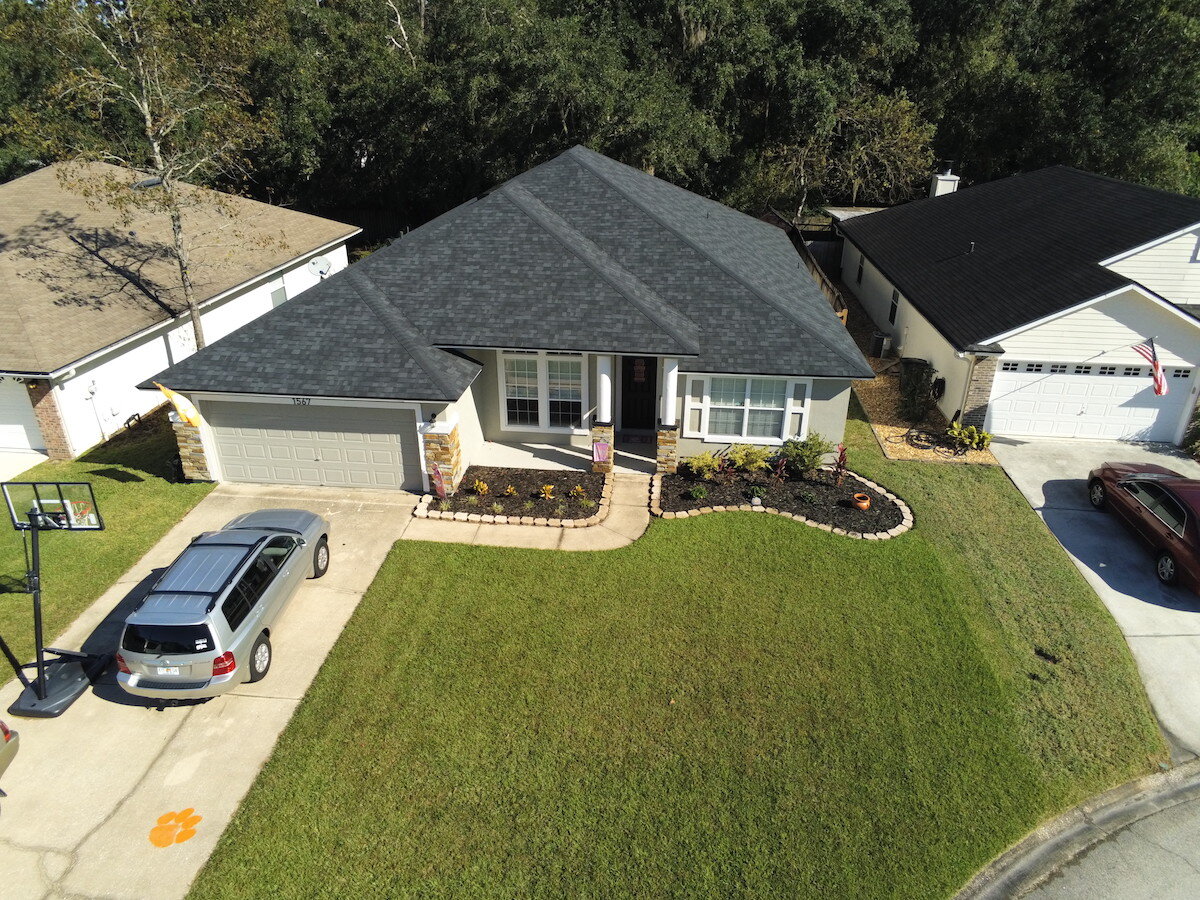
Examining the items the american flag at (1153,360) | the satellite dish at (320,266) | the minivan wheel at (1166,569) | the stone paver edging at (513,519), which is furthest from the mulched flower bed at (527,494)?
the satellite dish at (320,266)

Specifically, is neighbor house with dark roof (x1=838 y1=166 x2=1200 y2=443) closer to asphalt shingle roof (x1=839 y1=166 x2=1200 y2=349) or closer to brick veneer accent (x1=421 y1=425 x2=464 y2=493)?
asphalt shingle roof (x1=839 y1=166 x2=1200 y2=349)

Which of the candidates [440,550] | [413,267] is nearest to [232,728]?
[440,550]

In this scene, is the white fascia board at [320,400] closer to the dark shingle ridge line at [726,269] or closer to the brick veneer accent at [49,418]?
the brick veneer accent at [49,418]

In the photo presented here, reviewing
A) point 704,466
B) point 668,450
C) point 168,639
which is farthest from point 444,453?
point 168,639

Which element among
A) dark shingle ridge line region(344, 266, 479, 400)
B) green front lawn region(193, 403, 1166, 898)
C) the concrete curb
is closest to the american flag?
green front lawn region(193, 403, 1166, 898)

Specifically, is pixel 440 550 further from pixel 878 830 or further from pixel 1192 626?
pixel 1192 626

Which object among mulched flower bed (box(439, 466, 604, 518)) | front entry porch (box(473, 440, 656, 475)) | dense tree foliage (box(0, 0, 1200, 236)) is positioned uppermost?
dense tree foliage (box(0, 0, 1200, 236))
